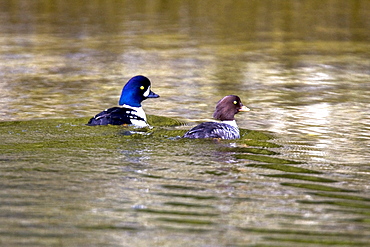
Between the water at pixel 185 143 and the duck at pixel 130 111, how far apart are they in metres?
0.28

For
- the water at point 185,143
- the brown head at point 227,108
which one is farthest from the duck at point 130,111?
the brown head at point 227,108

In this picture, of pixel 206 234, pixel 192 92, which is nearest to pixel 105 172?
pixel 206 234

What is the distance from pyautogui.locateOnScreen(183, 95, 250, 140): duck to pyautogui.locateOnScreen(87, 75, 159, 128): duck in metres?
1.19

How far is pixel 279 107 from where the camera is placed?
1267 cm

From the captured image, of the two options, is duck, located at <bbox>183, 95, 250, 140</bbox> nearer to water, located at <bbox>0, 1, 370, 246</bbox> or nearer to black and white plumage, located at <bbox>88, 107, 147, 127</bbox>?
water, located at <bbox>0, 1, 370, 246</bbox>

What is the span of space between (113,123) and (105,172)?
2.91m

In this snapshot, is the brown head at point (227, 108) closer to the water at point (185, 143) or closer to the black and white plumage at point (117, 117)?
the water at point (185, 143)

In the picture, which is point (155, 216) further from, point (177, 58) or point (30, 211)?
point (177, 58)

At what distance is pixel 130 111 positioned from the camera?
10.9 metres

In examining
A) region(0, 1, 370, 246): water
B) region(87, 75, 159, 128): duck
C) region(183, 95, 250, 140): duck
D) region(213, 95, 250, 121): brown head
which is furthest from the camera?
region(87, 75, 159, 128): duck

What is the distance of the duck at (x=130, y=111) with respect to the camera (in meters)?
10.5

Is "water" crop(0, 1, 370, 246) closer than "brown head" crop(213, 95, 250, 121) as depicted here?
Yes

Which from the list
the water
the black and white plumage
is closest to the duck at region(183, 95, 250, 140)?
the water

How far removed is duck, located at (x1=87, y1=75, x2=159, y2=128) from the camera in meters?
10.5
